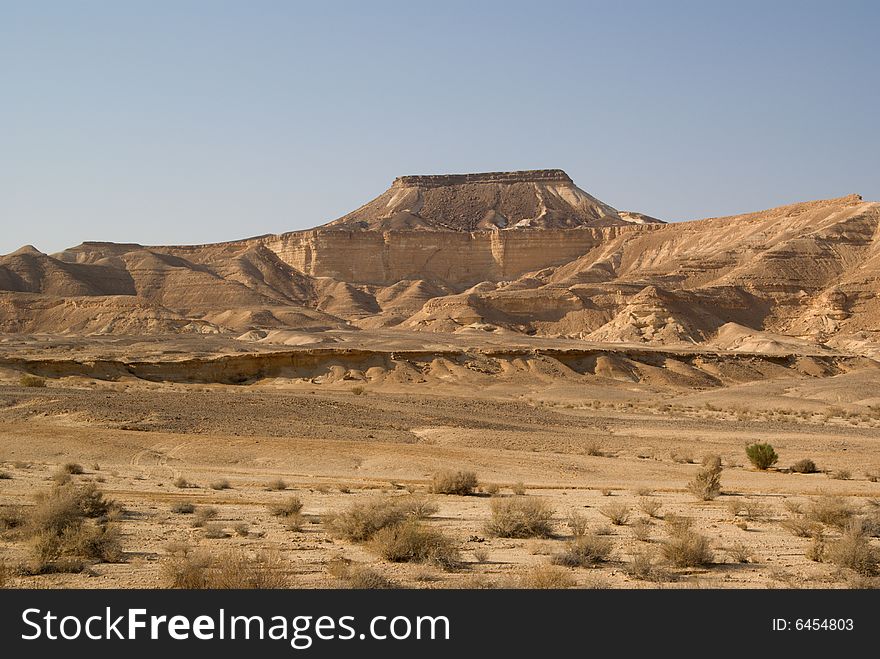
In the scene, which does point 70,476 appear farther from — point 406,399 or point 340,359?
point 340,359

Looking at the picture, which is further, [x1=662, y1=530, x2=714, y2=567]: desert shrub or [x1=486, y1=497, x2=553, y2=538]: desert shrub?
[x1=486, y1=497, x2=553, y2=538]: desert shrub

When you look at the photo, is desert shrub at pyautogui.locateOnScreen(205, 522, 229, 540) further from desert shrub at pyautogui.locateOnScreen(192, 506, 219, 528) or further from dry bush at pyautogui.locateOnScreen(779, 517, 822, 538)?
dry bush at pyautogui.locateOnScreen(779, 517, 822, 538)

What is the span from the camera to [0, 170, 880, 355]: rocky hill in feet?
247

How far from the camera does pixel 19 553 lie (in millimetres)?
9430

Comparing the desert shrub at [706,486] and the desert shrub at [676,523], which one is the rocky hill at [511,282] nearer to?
the desert shrub at [706,486]

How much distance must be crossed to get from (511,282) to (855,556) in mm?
106120

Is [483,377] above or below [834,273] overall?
below

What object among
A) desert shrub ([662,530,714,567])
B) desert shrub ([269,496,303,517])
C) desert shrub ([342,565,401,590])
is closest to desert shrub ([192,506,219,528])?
desert shrub ([269,496,303,517])

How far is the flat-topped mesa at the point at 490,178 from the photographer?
557 feet

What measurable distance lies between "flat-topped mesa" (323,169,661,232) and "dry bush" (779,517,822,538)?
135 m

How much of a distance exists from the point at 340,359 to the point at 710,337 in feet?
119

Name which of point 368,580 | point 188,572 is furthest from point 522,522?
point 188,572

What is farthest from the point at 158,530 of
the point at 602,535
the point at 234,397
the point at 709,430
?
the point at 709,430
